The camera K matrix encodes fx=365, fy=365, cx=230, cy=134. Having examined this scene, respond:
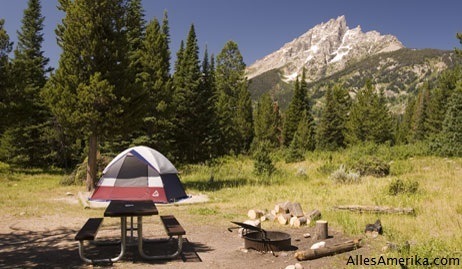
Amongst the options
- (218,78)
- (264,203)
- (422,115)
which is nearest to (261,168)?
(264,203)

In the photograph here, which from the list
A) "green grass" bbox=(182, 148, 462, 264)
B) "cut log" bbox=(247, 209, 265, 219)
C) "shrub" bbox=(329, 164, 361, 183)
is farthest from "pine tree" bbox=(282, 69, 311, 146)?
"cut log" bbox=(247, 209, 265, 219)

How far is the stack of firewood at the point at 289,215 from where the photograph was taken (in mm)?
9867

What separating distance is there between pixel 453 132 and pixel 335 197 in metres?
19.0

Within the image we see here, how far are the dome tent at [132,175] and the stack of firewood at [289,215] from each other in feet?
9.97

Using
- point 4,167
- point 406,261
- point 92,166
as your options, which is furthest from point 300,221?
point 4,167

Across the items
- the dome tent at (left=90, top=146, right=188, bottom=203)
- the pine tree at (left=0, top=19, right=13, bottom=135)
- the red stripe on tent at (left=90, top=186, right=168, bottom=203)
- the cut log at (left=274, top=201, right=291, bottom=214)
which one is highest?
the pine tree at (left=0, top=19, right=13, bottom=135)

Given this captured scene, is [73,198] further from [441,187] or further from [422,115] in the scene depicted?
[422,115]

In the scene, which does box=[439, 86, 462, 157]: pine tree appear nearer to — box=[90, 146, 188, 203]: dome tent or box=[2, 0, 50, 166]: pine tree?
box=[90, 146, 188, 203]: dome tent

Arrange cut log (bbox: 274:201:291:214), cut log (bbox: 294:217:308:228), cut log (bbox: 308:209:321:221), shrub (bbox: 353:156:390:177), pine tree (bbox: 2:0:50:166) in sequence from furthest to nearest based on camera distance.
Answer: pine tree (bbox: 2:0:50:166), shrub (bbox: 353:156:390:177), cut log (bbox: 274:201:291:214), cut log (bbox: 308:209:321:221), cut log (bbox: 294:217:308:228)

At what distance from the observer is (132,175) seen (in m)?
10.8

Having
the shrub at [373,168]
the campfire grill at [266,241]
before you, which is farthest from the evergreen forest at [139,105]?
the campfire grill at [266,241]

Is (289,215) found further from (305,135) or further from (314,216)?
(305,135)

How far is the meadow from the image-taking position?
8.31 meters

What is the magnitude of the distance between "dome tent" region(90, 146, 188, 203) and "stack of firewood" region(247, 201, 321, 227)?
304cm
